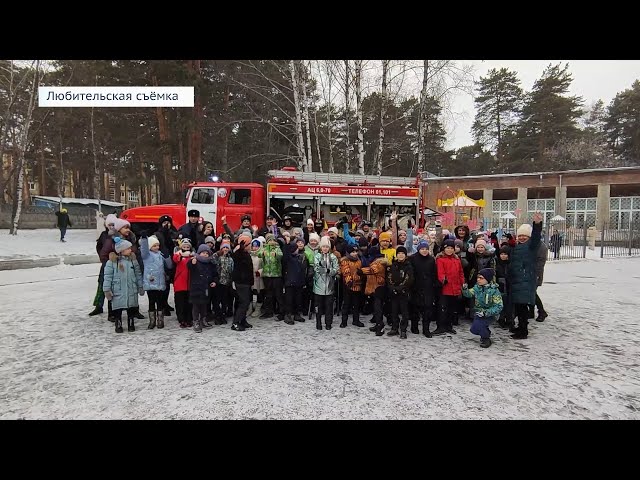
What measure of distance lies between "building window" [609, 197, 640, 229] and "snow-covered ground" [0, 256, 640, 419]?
2569cm

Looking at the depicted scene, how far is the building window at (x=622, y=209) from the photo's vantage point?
86.0ft

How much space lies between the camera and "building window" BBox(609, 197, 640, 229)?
2622 cm

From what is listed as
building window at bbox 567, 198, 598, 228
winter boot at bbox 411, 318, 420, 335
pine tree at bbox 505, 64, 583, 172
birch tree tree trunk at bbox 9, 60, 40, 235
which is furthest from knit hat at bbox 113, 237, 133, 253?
pine tree at bbox 505, 64, 583, 172

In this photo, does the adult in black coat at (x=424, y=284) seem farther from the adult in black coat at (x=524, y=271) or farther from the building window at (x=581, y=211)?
the building window at (x=581, y=211)

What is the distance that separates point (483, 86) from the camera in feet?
147

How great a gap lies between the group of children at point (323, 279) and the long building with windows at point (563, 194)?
19.6 metres

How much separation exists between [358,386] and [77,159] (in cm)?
3761

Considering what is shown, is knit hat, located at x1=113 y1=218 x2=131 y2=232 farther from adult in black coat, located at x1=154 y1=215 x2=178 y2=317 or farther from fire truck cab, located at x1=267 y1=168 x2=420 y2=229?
fire truck cab, located at x1=267 y1=168 x2=420 y2=229

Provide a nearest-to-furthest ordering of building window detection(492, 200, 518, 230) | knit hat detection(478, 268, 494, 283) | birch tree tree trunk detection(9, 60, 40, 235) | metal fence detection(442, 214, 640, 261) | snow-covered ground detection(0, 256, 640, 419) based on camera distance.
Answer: snow-covered ground detection(0, 256, 640, 419) < knit hat detection(478, 268, 494, 283) < birch tree tree trunk detection(9, 60, 40, 235) < metal fence detection(442, 214, 640, 261) < building window detection(492, 200, 518, 230)

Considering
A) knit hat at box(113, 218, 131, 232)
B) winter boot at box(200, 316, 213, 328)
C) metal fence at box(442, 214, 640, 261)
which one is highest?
knit hat at box(113, 218, 131, 232)

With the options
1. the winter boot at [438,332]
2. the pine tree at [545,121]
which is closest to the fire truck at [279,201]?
the winter boot at [438,332]

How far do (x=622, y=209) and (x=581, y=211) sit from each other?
2475mm

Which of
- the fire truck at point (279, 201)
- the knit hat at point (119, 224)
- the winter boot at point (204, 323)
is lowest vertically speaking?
the winter boot at point (204, 323)

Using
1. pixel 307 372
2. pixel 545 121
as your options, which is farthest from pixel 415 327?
pixel 545 121
